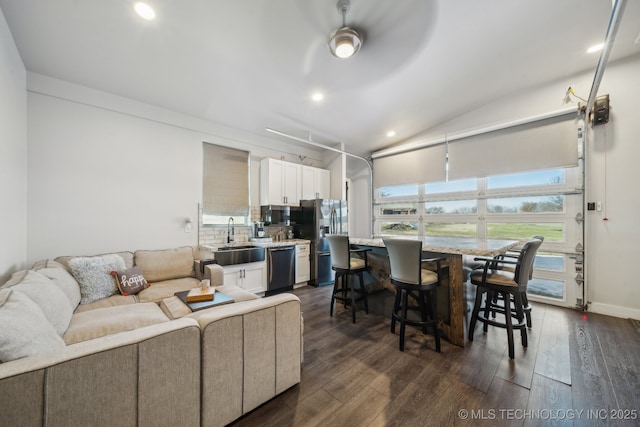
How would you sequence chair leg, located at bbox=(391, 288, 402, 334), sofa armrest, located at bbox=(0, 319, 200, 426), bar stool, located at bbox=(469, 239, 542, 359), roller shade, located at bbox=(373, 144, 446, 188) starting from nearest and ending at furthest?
1. sofa armrest, located at bbox=(0, 319, 200, 426)
2. bar stool, located at bbox=(469, 239, 542, 359)
3. chair leg, located at bbox=(391, 288, 402, 334)
4. roller shade, located at bbox=(373, 144, 446, 188)

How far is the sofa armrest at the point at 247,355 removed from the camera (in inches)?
51.4

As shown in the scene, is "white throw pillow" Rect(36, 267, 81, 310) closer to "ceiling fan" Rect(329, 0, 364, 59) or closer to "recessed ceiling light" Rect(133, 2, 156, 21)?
"recessed ceiling light" Rect(133, 2, 156, 21)

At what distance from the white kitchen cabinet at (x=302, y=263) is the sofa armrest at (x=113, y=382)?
10.0 feet

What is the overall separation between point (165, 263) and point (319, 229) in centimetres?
253

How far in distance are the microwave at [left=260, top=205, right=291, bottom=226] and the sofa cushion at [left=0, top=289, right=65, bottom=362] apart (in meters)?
3.19

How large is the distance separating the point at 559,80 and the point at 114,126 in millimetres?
6440

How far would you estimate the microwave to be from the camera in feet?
14.4

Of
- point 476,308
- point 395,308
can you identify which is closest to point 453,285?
point 476,308

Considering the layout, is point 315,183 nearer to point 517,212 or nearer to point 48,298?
point 517,212

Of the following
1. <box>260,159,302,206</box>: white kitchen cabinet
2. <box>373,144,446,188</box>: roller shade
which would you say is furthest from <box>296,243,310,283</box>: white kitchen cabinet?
<box>373,144,446,188</box>: roller shade

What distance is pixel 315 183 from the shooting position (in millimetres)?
5199

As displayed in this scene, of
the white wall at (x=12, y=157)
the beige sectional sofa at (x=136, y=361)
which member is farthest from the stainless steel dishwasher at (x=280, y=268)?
the white wall at (x=12, y=157)

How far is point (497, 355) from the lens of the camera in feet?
7.04

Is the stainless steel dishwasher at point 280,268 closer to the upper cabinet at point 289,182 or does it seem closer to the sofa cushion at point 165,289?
the upper cabinet at point 289,182
